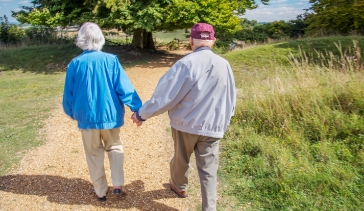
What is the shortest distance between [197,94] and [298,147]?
2.52 metres

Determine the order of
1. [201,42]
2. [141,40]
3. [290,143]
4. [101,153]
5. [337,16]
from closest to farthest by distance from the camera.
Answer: [201,42] < [101,153] < [290,143] < [141,40] < [337,16]

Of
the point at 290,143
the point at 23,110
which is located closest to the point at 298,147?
the point at 290,143

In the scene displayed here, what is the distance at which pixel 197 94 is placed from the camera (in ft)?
9.77

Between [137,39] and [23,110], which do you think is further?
[137,39]

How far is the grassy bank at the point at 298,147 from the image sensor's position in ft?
12.3

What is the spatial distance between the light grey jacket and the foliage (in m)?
22.2

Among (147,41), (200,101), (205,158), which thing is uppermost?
(200,101)

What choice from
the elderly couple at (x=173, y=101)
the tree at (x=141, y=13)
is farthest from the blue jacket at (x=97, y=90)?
the tree at (x=141, y=13)

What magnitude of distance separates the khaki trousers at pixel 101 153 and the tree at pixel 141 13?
10.0m

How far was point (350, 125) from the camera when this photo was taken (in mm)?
4922

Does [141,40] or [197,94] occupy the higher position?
[197,94]

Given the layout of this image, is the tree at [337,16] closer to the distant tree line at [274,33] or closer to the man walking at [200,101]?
the distant tree line at [274,33]

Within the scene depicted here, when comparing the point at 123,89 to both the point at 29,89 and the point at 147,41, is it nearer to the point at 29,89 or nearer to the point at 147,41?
the point at 29,89

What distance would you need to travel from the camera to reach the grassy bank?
147 inches
